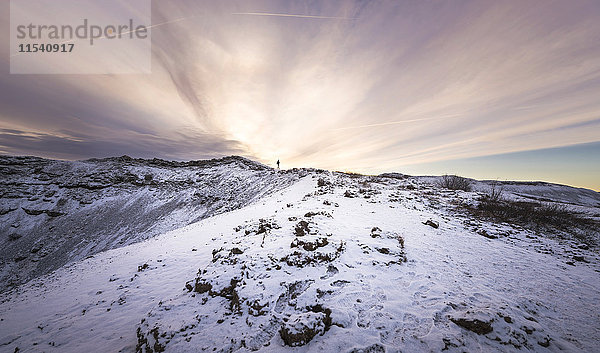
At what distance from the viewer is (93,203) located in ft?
92.2

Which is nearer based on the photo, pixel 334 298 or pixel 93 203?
pixel 334 298

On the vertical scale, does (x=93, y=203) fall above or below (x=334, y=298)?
below

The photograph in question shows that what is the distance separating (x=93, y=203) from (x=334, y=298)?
4095 cm

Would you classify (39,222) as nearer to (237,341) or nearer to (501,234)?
(237,341)

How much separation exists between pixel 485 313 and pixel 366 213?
7894 mm

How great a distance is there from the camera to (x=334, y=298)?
438 cm

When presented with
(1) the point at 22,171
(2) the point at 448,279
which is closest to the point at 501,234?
(2) the point at 448,279

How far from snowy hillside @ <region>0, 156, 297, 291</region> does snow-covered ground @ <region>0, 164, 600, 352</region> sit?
1857 cm

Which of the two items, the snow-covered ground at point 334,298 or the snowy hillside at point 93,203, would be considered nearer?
the snow-covered ground at point 334,298

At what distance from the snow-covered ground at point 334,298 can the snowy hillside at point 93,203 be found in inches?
731

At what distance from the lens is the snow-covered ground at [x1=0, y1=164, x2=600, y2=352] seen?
3457 millimetres

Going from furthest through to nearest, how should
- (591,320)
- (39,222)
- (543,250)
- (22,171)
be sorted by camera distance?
(22,171) < (39,222) < (543,250) < (591,320)

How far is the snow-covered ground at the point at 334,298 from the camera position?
346 cm

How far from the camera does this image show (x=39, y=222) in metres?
25.3
